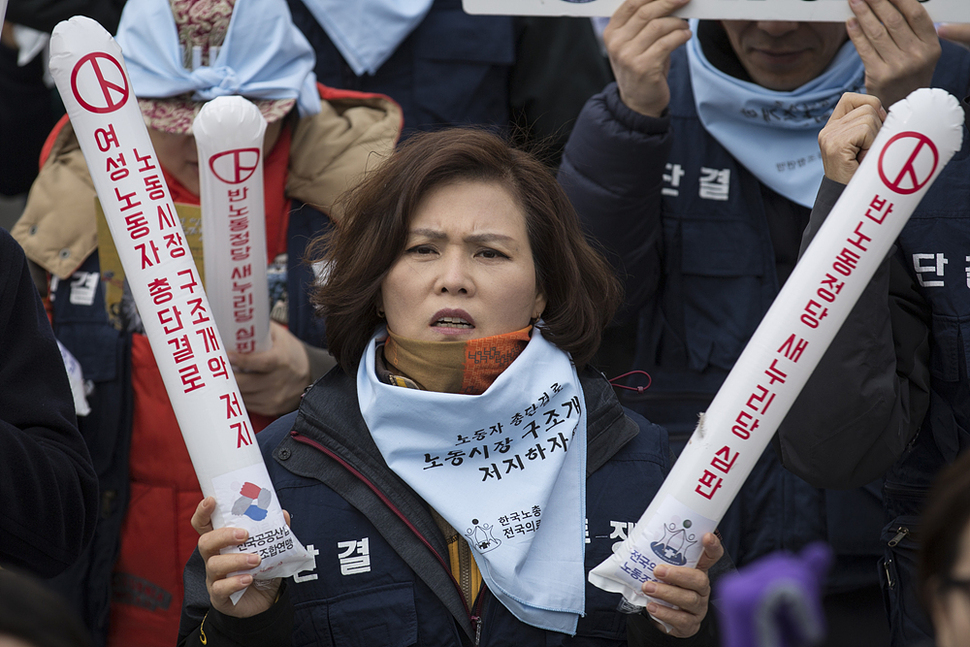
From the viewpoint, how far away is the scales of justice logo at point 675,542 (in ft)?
6.42

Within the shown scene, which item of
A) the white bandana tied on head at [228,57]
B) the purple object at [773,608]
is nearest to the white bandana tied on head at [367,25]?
the white bandana tied on head at [228,57]

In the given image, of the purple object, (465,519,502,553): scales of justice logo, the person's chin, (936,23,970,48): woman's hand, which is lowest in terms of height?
(465,519,502,553): scales of justice logo

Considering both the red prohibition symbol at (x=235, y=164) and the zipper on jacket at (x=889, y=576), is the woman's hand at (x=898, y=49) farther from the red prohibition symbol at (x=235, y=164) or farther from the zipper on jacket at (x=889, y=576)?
the red prohibition symbol at (x=235, y=164)

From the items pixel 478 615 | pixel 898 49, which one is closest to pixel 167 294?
pixel 478 615

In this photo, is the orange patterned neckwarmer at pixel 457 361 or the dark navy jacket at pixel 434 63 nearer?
the orange patterned neckwarmer at pixel 457 361

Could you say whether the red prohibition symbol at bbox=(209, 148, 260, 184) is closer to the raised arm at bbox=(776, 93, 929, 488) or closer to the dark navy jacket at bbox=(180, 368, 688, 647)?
the dark navy jacket at bbox=(180, 368, 688, 647)

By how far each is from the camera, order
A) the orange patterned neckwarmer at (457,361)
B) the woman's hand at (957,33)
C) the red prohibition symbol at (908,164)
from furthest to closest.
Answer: the woman's hand at (957,33)
the orange patterned neckwarmer at (457,361)
the red prohibition symbol at (908,164)

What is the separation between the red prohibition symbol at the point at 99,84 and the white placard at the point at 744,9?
103 cm

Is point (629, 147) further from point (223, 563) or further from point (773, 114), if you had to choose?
point (223, 563)

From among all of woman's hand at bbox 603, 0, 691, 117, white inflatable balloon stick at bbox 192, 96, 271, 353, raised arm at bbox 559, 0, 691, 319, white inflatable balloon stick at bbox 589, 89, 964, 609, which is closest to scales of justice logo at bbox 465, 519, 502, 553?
white inflatable balloon stick at bbox 589, 89, 964, 609

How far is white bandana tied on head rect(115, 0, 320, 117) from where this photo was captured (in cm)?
305

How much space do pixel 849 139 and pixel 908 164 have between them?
32cm

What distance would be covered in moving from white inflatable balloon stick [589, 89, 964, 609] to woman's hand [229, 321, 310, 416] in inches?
51.6

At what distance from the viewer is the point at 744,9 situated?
9.03 feet
